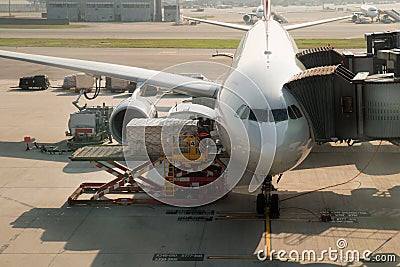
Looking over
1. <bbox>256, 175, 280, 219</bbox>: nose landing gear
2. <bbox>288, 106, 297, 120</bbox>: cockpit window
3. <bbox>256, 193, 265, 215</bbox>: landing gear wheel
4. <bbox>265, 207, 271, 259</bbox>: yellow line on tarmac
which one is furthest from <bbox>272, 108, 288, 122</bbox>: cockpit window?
<bbox>265, 207, 271, 259</bbox>: yellow line on tarmac

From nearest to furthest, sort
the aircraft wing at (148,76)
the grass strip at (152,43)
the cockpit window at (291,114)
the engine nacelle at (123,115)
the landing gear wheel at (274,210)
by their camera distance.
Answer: the cockpit window at (291,114) < the landing gear wheel at (274,210) < the aircraft wing at (148,76) < the engine nacelle at (123,115) < the grass strip at (152,43)

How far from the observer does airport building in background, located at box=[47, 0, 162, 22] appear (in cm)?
14362

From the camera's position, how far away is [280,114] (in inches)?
663

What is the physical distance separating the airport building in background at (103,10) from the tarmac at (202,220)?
12228cm

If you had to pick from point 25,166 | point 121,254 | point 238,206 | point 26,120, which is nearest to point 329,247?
point 238,206

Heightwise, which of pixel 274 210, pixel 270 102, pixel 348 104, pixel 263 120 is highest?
pixel 270 102

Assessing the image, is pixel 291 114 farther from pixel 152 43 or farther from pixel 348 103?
pixel 152 43

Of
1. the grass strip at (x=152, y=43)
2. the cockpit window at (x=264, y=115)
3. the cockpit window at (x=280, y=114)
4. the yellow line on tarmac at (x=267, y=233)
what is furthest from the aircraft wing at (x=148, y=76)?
the grass strip at (x=152, y=43)

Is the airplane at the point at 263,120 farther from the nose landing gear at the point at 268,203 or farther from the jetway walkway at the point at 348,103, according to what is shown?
the jetway walkway at the point at 348,103

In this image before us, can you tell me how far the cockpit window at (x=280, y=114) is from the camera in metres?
16.8

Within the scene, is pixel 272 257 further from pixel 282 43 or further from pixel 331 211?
pixel 282 43

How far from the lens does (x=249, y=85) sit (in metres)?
18.0

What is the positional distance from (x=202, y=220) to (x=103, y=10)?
440 ft

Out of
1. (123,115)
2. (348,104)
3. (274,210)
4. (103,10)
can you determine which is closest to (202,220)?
(274,210)
